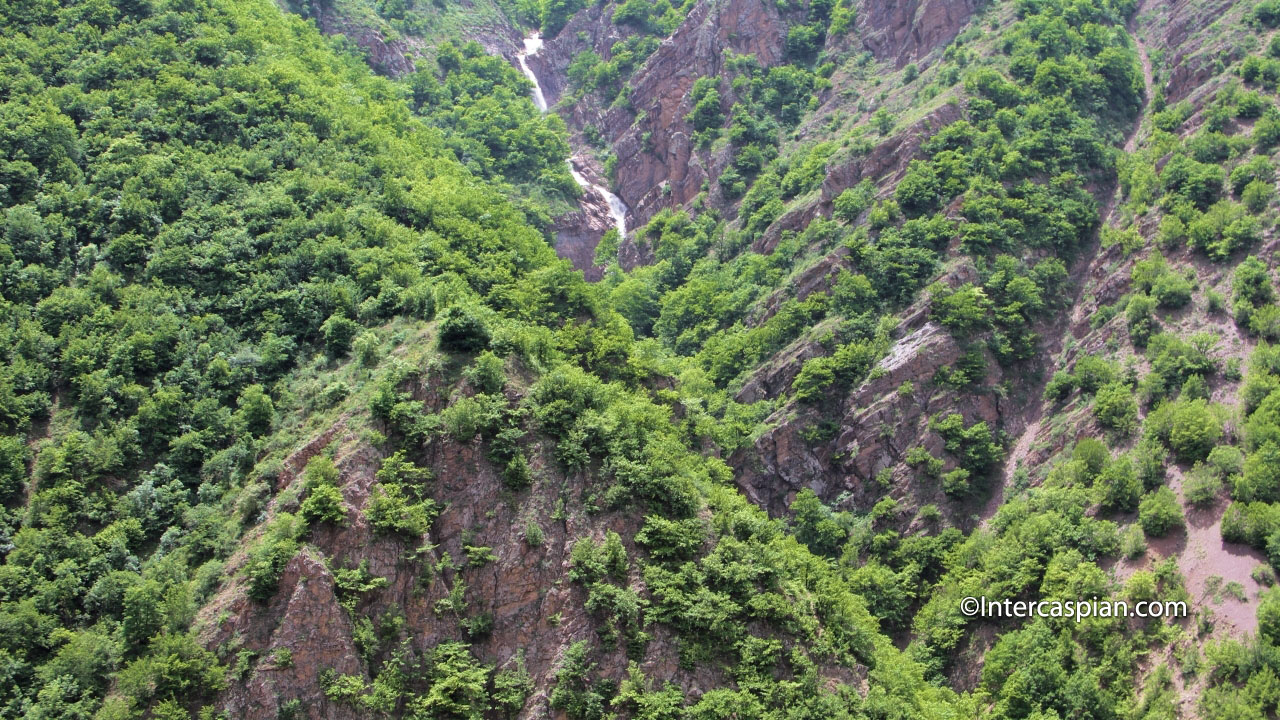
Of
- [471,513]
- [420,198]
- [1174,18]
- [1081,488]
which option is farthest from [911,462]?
[1174,18]

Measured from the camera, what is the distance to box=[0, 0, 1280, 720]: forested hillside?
166ft

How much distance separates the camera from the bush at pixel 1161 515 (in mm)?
61906

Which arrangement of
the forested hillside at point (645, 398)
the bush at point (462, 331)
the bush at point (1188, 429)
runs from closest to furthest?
the forested hillside at point (645, 398)
the bush at point (462, 331)
the bush at point (1188, 429)

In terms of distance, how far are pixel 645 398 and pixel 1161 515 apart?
31.6 metres

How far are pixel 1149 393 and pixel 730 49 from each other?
71.4 m

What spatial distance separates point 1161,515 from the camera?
62.0m

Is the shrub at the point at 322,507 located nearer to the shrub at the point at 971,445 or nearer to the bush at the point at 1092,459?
the shrub at the point at 971,445

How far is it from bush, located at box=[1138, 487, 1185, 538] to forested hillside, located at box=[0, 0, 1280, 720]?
168 mm

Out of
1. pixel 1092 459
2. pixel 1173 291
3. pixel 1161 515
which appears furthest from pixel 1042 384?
pixel 1161 515

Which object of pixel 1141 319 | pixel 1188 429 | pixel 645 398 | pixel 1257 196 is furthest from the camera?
pixel 1257 196

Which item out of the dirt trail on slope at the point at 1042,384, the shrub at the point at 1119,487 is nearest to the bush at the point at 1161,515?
the shrub at the point at 1119,487

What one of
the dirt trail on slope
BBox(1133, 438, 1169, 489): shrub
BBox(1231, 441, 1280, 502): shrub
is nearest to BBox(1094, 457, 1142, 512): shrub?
BBox(1133, 438, 1169, 489): shrub

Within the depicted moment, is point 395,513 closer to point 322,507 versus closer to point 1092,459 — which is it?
point 322,507

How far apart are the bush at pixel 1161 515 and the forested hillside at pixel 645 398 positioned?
168 millimetres
